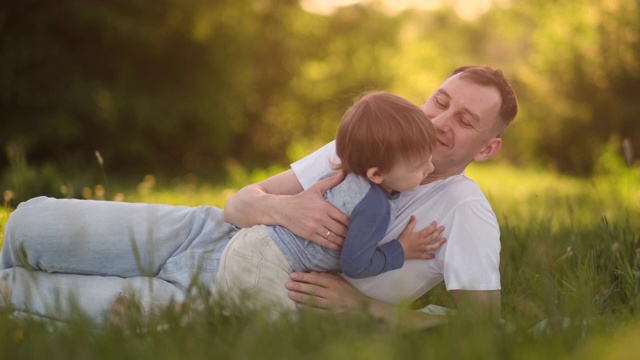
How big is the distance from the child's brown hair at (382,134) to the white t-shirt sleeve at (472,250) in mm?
317

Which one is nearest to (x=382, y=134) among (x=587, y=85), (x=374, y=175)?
(x=374, y=175)

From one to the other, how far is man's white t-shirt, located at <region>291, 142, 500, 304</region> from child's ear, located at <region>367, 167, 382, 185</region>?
25 centimetres

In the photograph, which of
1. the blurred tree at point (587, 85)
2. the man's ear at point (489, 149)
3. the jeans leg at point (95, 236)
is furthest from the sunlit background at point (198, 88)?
the man's ear at point (489, 149)

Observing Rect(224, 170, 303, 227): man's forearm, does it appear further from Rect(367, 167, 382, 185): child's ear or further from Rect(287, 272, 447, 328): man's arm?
Rect(367, 167, 382, 185): child's ear

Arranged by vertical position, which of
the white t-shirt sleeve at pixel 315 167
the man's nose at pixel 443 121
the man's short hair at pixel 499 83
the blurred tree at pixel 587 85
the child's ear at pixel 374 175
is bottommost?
the blurred tree at pixel 587 85

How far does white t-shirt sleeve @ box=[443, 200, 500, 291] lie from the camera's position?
2.86 meters

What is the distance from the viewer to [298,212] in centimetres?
289

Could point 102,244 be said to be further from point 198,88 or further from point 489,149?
point 198,88

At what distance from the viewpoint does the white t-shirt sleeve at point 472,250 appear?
2857mm

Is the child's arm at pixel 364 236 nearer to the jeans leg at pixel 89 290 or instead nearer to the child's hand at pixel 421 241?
the child's hand at pixel 421 241

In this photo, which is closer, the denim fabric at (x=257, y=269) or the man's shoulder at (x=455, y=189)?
the denim fabric at (x=257, y=269)

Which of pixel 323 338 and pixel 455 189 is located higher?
pixel 455 189

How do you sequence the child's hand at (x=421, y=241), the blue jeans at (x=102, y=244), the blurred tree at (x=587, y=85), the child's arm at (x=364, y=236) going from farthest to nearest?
1. the blurred tree at (x=587, y=85)
2. the blue jeans at (x=102, y=244)
3. the child's hand at (x=421, y=241)
4. the child's arm at (x=364, y=236)

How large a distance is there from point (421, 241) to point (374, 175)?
1.11 feet
